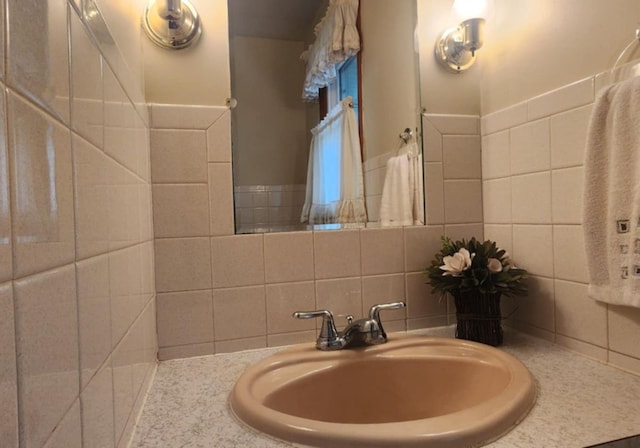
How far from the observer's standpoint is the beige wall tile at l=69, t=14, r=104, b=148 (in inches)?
15.8

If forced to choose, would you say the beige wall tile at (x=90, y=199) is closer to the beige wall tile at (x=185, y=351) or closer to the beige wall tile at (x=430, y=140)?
the beige wall tile at (x=185, y=351)

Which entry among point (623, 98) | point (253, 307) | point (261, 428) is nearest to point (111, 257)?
point (261, 428)

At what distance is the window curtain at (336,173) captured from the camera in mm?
1114

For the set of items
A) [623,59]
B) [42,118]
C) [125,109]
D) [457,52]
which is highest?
[457,52]

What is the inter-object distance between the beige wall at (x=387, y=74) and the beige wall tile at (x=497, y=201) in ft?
0.95

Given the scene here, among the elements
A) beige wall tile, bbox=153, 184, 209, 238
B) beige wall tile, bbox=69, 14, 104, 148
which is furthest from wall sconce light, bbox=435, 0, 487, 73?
beige wall tile, bbox=69, 14, 104, 148

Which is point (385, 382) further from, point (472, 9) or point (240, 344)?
point (472, 9)

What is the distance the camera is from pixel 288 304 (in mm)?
1000

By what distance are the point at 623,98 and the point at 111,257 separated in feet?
3.13

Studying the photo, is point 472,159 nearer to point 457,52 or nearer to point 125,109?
point 457,52

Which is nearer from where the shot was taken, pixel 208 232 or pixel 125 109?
pixel 125 109

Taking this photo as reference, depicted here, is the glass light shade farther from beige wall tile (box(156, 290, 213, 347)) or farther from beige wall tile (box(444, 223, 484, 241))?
beige wall tile (box(156, 290, 213, 347))

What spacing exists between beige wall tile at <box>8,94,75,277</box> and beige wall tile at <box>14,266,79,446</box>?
0.7 inches

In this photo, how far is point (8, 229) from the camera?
0.26 m
